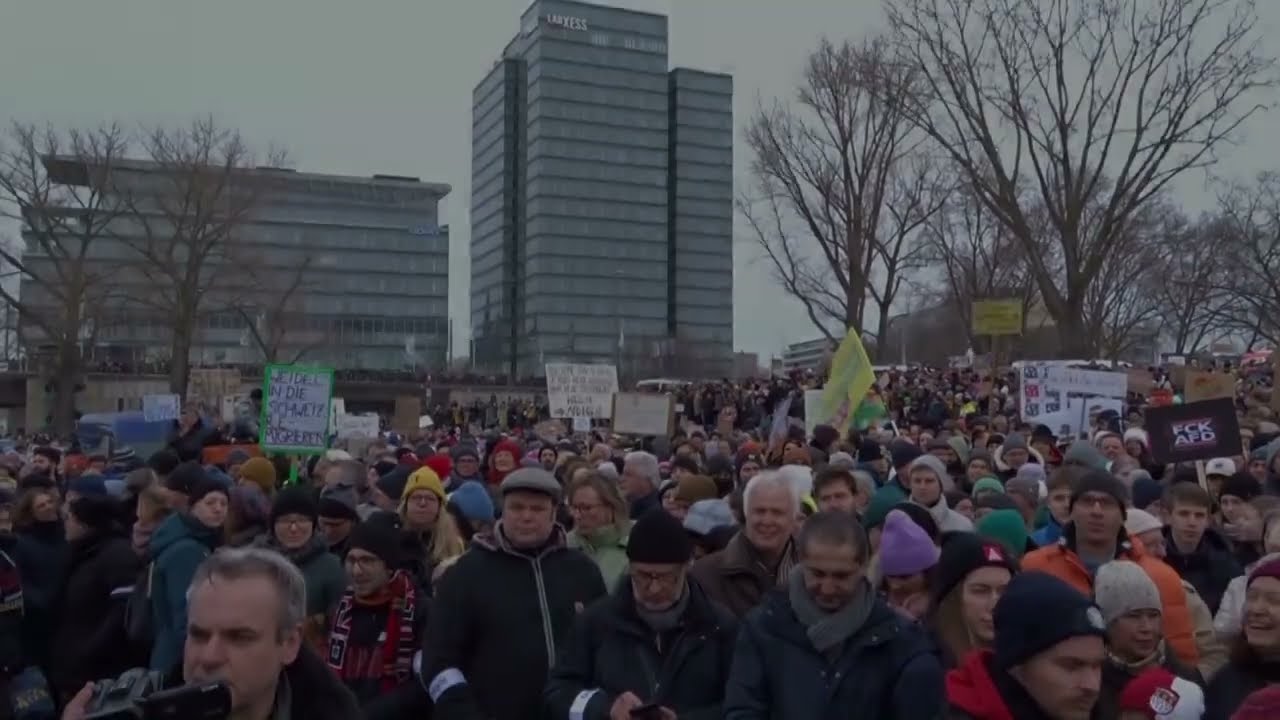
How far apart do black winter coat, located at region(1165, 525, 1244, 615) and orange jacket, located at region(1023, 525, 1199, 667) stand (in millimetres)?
1550

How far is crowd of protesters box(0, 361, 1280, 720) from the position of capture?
3.14 metres

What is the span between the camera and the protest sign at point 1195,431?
9.68 metres

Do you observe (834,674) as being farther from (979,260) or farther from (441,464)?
(979,260)

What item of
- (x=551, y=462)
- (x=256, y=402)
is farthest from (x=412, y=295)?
(x=551, y=462)

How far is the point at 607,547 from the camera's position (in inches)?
243

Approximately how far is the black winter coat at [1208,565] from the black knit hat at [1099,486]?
4.76 ft

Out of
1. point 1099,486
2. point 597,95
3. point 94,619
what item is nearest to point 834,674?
point 1099,486

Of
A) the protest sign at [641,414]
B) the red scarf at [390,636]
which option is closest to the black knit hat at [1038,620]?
the red scarf at [390,636]

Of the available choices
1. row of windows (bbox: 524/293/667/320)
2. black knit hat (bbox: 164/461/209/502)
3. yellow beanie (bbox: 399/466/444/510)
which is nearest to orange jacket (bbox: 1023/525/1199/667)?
yellow beanie (bbox: 399/466/444/510)

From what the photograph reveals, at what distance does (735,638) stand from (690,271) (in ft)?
414

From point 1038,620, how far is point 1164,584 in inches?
90.2

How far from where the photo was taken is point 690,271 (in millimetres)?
130375

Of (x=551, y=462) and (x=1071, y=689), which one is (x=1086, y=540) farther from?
(x=551, y=462)

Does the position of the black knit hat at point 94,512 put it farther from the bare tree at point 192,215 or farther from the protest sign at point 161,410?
the bare tree at point 192,215
